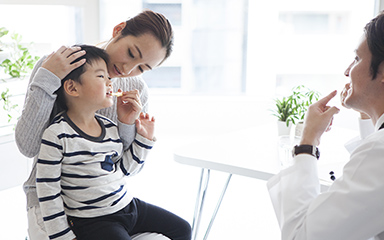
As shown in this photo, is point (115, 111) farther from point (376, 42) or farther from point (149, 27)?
A: point (376, 42)

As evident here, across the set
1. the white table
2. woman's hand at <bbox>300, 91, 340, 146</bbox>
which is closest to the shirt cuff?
the white table

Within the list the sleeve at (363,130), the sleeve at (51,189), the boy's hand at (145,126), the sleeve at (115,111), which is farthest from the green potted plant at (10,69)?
the sleeve at (363,130)

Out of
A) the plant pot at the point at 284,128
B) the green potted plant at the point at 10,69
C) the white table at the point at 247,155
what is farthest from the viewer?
the green potted plant at the point at 10,69

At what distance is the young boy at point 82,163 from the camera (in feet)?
4.46

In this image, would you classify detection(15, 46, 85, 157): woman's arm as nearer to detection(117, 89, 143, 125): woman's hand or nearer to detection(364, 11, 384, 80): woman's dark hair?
detection(117, 89, 143, 125): woman's hand

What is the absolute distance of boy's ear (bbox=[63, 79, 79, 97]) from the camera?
4.76 ft

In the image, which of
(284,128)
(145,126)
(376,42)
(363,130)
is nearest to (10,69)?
(145,126)

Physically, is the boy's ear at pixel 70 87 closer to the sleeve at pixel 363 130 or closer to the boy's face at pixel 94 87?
the boy's face at pixel 94 87

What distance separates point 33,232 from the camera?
4.65 ft

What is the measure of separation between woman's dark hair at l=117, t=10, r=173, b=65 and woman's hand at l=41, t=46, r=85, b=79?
214 mm

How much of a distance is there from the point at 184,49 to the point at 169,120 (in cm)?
Result: 62

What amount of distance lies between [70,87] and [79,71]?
0.05 m

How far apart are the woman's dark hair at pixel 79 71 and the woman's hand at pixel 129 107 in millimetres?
132

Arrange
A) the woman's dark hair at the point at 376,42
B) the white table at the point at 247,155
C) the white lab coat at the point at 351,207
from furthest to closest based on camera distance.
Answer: the white table at the point at 247,155, the woman's dark hair at the point at 376,42, the white lab coat at the point at 351,207
